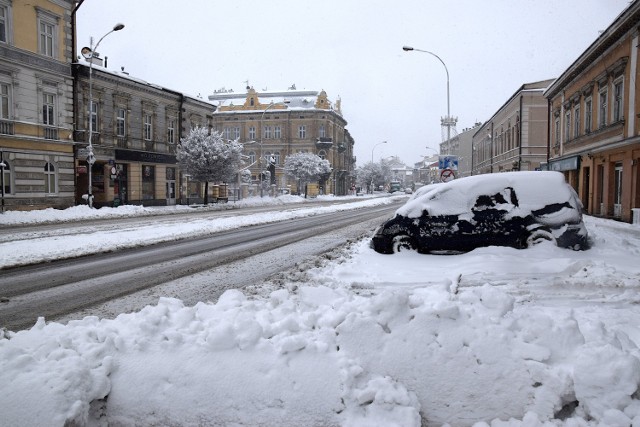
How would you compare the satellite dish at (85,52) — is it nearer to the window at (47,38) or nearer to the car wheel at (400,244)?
the window at (47,38)

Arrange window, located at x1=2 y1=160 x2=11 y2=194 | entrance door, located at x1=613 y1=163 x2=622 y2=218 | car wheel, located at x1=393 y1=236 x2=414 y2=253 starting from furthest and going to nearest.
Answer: window, located at x1=2 y1=160 x2=11 y2=194 → entrance door, located at x1=613 y1=163 x2=622 y2=218 → car wheel, located at x1=393 y1=236 x2=414 y2=253

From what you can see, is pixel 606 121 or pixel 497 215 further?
pixel 606 121

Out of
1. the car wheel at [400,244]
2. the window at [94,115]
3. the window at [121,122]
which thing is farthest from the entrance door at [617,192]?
the window at [121,122]

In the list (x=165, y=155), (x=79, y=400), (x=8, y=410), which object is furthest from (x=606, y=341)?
(x=165, y=155)

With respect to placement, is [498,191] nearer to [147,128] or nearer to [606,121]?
[606,121]

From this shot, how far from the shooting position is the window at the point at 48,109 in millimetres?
26641

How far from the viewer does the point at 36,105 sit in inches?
1017

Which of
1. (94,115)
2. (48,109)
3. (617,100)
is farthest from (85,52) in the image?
(617,100)

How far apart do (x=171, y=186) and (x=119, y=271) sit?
30833mm

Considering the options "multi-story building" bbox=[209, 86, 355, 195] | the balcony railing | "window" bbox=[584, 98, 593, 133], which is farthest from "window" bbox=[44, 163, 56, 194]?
"multi-story building" bbox=[209, 86, 355, 195]

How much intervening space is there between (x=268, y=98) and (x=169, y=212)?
2107 inches

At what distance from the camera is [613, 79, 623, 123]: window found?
2045 centimetres

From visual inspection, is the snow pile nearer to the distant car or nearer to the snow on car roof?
the distant car

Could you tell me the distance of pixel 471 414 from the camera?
3.44 metres
